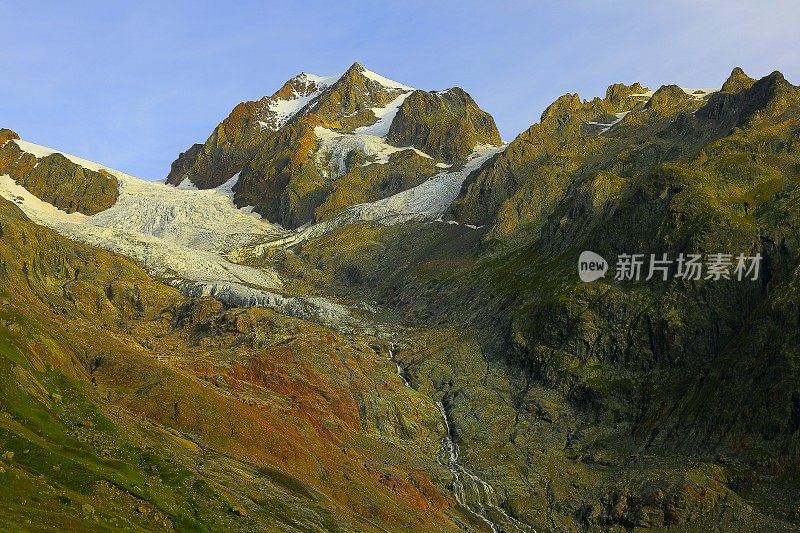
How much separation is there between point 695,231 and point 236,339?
8623 centimetres

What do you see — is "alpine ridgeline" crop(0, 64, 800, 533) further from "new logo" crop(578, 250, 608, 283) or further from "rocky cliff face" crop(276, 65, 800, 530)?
"new logo" crop(578, 250, 608, 283)

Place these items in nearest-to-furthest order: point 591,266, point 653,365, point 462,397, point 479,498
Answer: point 479,498, point 653,365, point 462,397, point 591,266

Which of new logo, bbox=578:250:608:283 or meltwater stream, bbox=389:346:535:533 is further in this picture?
new logo, bbox=578:250:608:283

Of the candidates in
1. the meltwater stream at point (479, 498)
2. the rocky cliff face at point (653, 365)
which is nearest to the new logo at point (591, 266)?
the rocky cliff face at point (653, 365)

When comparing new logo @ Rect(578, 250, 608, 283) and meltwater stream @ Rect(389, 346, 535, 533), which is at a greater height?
new logo @ Rect(578, 250, 608, 283)

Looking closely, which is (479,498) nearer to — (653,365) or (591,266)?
(653,365)

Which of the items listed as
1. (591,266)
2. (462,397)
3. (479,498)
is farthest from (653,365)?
(479,498)

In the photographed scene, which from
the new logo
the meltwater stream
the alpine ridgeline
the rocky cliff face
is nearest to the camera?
the alpine ridgeline

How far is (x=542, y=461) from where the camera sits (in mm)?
143125

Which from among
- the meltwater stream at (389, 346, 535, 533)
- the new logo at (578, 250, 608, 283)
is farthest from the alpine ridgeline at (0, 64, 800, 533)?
the new logo at (578, 250, 608, 283)

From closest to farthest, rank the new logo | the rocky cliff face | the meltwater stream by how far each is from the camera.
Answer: the meltwater stream → the rocky cliff face → the new logo

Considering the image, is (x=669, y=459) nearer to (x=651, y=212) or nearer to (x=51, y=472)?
(x=651, y=212)

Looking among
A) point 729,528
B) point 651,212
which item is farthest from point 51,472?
point 651,212

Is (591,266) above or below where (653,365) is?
above
